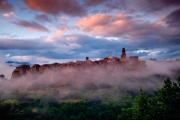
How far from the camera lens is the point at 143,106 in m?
56.5

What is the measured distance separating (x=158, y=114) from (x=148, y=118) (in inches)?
97.2

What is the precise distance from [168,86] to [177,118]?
20.8ft

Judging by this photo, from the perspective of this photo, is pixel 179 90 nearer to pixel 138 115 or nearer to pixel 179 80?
pixel 179 80

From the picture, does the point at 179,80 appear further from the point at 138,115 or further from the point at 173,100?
the point at 138,115

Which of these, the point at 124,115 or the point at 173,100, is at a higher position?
the point at 173,100

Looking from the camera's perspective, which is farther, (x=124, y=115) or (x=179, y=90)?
(x=124, y=115)

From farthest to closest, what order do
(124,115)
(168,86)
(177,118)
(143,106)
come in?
(124,115) → (143,106) → (168,86) → (177,118)

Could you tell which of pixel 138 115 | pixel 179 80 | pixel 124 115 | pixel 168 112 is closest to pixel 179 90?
pixel 179 80

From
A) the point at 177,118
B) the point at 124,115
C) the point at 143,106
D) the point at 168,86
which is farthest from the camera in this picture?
the point at 124,115

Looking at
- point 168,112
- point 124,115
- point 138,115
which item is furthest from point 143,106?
point 124,115

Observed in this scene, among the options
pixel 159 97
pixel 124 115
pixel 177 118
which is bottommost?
pixel 124 115

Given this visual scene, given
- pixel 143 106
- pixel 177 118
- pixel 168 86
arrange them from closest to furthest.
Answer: pixel 177 118 → pixel 168 86 → pixel 143 106

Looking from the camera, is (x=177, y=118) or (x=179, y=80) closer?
(x=177, y=118)

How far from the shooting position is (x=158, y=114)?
51500 millimetres
